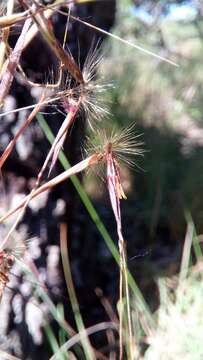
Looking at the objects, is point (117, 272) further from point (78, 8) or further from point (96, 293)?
point (78, 8)

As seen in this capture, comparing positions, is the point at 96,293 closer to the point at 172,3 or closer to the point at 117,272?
the point at 117,272

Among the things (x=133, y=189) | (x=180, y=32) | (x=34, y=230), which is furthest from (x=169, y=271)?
(x=180, y=32)

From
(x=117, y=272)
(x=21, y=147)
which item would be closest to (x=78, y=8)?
(x=21, y=147)

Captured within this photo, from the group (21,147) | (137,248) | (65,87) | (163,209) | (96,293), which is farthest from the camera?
(163,209)

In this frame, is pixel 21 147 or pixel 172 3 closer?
pixel 21 147

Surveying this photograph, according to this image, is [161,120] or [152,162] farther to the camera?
[161,120]

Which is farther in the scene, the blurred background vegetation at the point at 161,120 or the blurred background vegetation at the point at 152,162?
the blurred background vegetation at the point at 161,120

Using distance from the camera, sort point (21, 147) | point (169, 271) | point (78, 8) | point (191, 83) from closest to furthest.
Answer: point (21, 147) < point (78, 8) < point (169, 271) < point (191, 83)

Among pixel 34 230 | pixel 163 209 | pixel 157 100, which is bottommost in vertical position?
pixel 163 209

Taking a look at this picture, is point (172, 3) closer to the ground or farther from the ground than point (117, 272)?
farther from the ground

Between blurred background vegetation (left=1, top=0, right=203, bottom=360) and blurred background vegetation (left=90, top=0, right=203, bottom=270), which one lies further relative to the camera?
blurred background vegetation (left=90, top=0, right=203, bottom=270)
